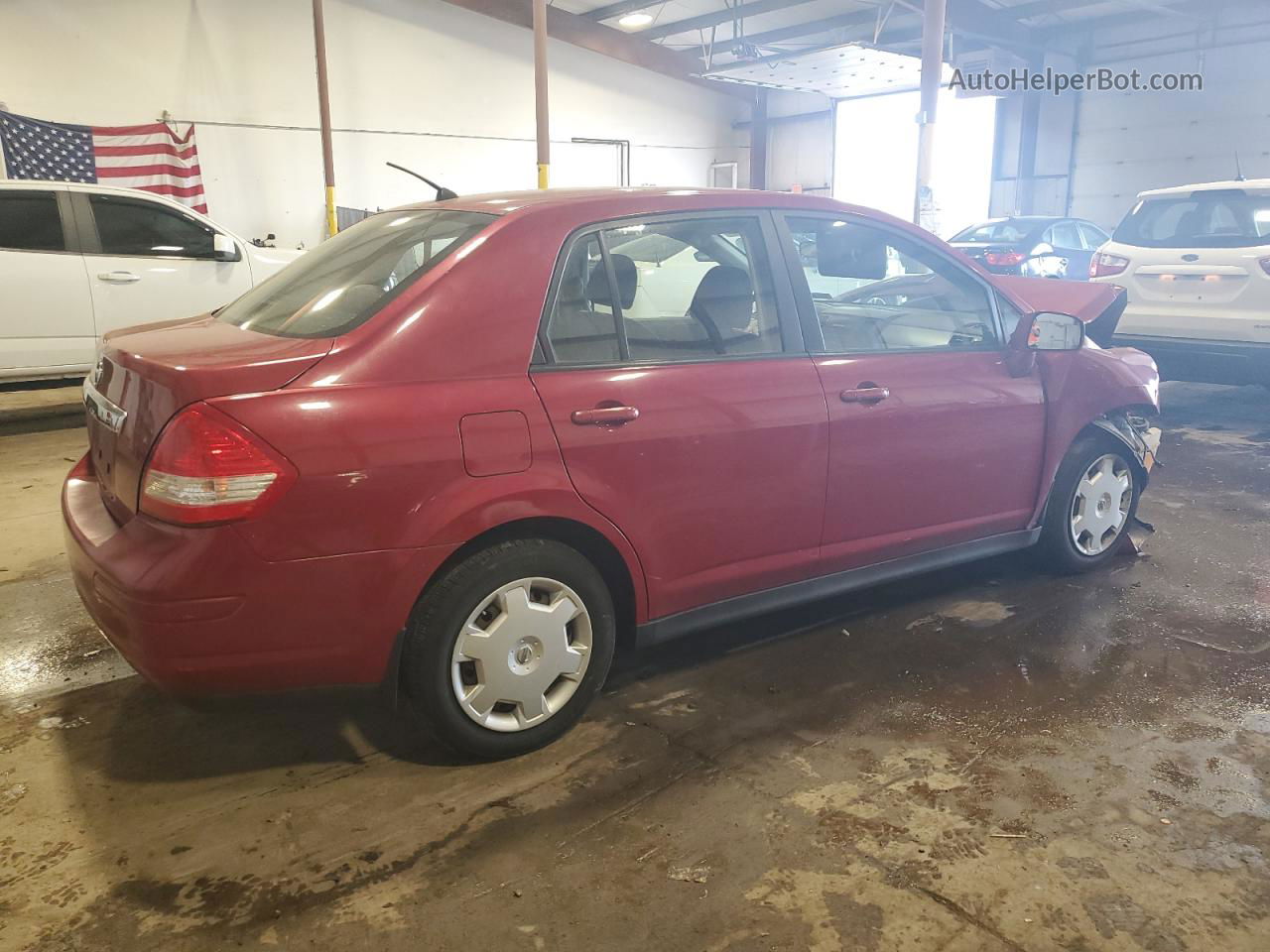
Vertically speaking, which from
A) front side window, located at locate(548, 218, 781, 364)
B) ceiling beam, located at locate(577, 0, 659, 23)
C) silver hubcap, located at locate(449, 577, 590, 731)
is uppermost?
ceiling beam, located at locate(577, 0, 659, 23)

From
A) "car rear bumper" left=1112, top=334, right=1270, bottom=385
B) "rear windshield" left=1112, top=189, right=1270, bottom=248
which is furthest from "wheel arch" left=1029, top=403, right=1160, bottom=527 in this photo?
"rear windshield" left=1112, top=189, right=1270, bottom=248

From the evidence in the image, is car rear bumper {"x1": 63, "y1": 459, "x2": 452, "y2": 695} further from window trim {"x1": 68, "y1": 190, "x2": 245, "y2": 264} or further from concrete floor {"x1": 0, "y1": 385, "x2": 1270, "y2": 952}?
window trim {"x1": 68, "y1": 190, "x2": 245, "y2": 264}

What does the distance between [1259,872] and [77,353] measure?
25.0 ft

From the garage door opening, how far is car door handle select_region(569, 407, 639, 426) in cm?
1701

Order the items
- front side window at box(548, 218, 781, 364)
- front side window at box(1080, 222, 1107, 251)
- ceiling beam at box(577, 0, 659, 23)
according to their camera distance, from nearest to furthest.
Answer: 1. front side window at box(548, 218, 781, 364)
2. front side window at box(1080, 222, 1107, 251)
3. ceiling beam at box(577, 0, 659, 23)

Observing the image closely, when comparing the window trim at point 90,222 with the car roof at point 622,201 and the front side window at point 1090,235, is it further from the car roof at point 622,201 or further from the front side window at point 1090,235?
the front side window at point 1090,235

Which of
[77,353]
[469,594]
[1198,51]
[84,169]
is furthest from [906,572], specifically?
[1198,51]

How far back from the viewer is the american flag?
37.8 ft

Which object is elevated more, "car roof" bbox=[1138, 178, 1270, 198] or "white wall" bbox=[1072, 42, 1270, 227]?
"white wall" bbox=[1072, 42, 1270, 227]

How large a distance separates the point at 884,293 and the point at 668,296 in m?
1.05

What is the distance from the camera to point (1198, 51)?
15492 millimetres

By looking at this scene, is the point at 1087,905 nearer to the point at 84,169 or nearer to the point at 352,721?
the point at 352,721

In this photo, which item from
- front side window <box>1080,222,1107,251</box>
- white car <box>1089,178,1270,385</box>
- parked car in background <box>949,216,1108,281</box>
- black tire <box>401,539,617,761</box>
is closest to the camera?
black tire <box>401,539,617,761</box>

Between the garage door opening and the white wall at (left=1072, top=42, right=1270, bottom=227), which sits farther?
the garage door opening
